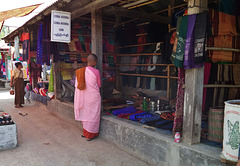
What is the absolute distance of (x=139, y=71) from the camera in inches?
270

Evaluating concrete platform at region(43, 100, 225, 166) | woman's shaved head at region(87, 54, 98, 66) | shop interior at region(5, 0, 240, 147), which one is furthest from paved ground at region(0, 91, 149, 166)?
woman's shaved head at region(87, 54, 98, 66)

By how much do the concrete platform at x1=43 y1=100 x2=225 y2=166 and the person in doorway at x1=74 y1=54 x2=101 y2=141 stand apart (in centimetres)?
27

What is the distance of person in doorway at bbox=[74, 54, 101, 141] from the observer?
444 cm

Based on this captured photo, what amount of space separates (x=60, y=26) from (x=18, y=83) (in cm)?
447

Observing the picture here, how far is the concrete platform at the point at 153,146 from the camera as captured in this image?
8.96 feet

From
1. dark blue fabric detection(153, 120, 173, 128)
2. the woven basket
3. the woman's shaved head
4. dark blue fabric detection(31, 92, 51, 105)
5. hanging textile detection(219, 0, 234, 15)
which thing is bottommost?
dark blue fabric detection(31, 92, 51, 105)

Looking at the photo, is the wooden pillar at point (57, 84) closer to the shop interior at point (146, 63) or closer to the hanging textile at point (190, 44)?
the shop interior at point (146, 63)

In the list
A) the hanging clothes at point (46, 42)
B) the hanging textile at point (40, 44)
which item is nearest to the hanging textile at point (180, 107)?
the hanging clothes at point (46, 42)

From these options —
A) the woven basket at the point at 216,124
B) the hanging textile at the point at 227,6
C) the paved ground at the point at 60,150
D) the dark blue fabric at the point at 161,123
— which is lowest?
the paved ground at the point at 60,150

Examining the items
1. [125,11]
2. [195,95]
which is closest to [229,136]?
[195,95]

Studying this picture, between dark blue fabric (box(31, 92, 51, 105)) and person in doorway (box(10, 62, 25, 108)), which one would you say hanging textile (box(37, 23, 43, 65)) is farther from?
person in doorway (box(10, 62, 25, 108))

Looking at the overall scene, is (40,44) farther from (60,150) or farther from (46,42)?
(60,150)

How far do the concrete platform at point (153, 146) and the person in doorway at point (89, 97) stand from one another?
27 centimetres

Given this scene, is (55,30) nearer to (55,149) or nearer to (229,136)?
(55,149)
